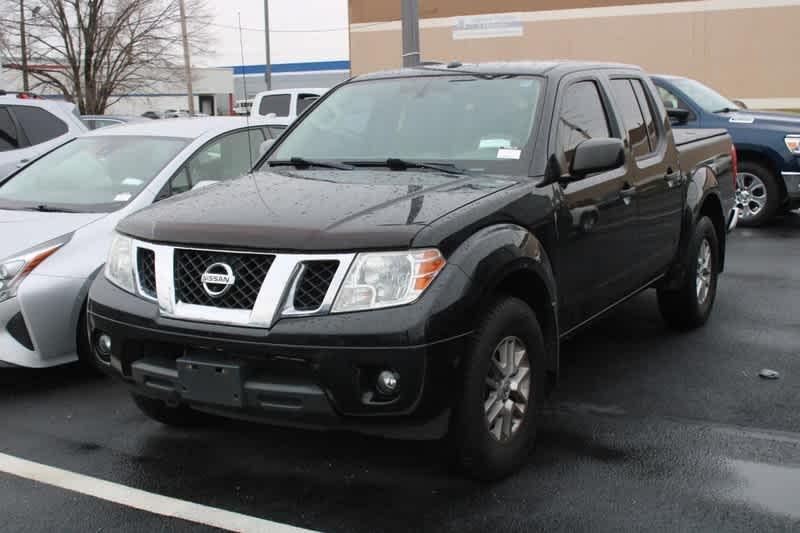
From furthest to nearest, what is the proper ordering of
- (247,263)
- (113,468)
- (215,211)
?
1. (113,468)
2. (215,211)
3. (247,263)

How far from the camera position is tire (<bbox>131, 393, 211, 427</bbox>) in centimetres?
438

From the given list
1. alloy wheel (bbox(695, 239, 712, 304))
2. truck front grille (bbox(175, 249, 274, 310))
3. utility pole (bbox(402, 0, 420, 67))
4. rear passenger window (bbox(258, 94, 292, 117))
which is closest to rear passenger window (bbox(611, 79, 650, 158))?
alloy wheel (bbox(695, 239, 712, 304))

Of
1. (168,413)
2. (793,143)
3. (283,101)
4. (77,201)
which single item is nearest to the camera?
(168,413)

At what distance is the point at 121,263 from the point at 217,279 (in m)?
0.72

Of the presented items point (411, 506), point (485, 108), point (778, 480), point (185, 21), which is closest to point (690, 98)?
point (485, 108)

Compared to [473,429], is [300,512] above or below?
below

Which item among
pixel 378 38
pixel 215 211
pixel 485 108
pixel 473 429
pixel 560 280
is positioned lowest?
pixel 473 429

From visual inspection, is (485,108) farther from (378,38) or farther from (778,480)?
(378,38)

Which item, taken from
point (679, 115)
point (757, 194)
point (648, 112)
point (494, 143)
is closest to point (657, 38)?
point (757, 194)

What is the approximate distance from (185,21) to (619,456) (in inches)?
1254

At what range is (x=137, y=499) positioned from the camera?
145 inches

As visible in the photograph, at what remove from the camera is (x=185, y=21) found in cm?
3294

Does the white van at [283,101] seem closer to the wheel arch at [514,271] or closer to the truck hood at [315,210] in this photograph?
the truck hood at [315,210]

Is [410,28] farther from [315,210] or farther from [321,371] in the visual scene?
[321,371]
